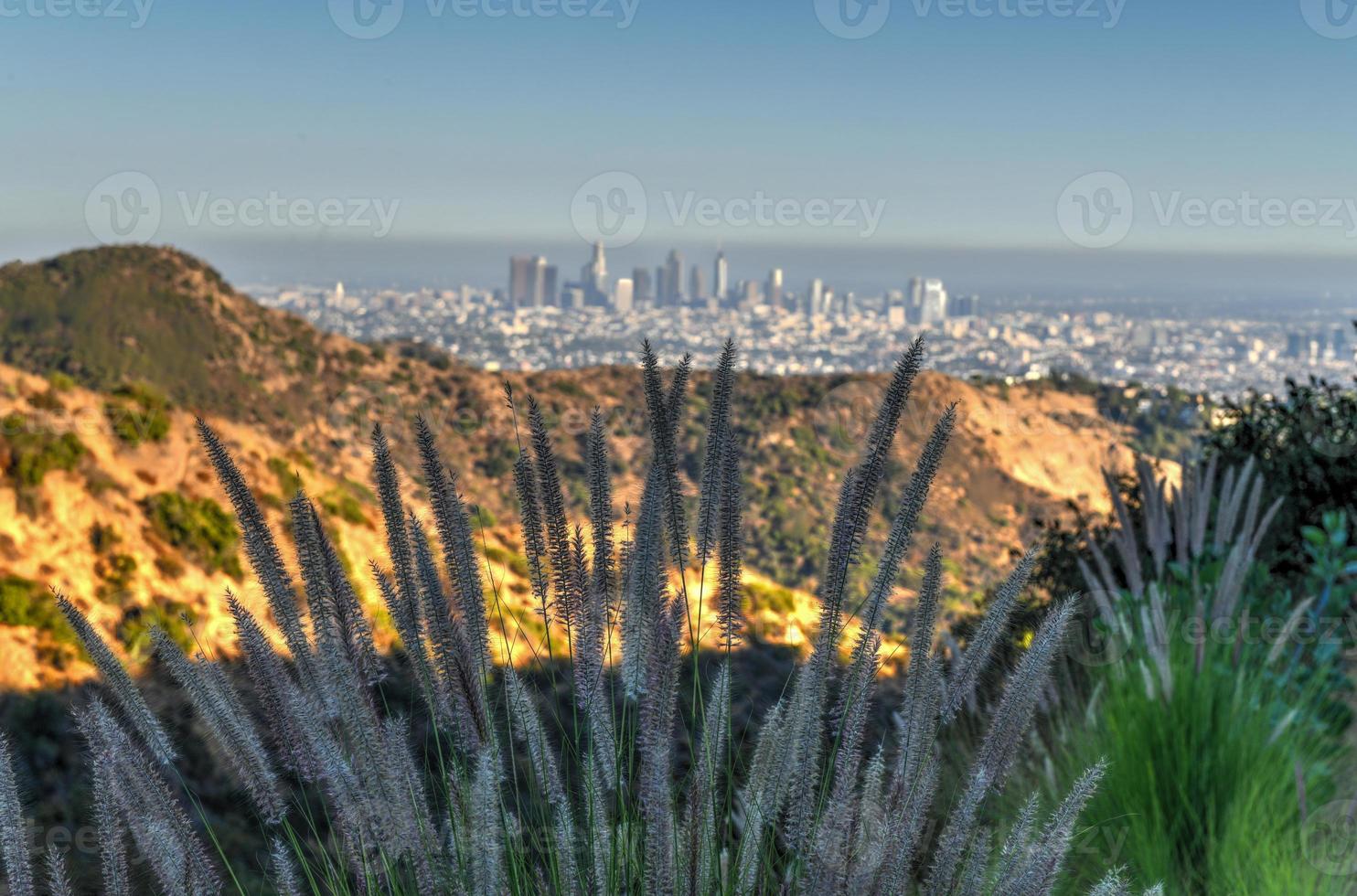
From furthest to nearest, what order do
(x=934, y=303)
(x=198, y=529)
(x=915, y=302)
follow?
(x=915, y=302) → (x=934, y=303) → (x=198, y=529)

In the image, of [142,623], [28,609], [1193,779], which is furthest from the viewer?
[28,609]

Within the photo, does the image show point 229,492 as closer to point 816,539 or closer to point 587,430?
point 587,430

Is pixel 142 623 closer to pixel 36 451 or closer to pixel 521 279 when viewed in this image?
pixel 36 451

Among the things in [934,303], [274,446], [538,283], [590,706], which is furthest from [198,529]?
[538,283]

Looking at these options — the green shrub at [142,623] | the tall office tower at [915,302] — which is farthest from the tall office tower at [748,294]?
the green shrub at [142,623]

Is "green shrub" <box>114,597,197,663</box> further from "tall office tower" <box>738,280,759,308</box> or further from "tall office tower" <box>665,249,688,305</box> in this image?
"tall office tower" <box>665,249,688,305</box>

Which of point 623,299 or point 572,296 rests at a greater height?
point 572,296

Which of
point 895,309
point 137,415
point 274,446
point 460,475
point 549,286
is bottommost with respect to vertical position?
point 274,446
